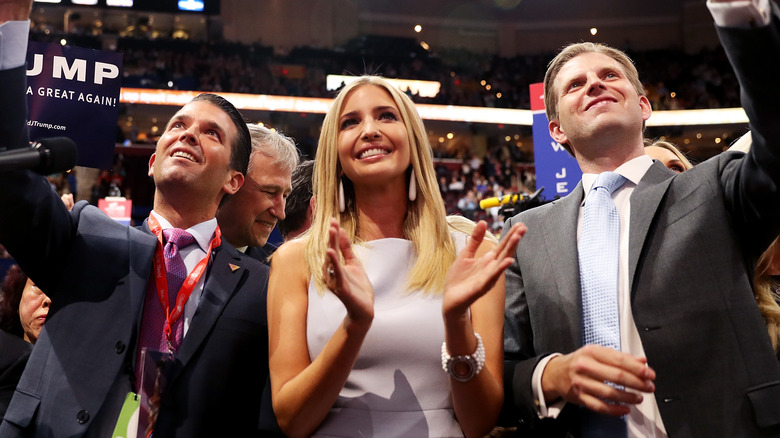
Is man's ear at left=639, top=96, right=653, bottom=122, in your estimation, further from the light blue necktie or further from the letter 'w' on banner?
the letter 'w' on banner

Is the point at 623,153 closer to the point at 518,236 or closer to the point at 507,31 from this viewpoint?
the point at 518,236

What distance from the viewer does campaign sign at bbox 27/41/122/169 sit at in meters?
2.41

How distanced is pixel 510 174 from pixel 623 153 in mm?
17116

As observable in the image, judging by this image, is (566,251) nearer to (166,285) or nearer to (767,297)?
(767,297)

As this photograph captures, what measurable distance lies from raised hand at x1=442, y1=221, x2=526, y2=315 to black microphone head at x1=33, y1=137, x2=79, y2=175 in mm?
889

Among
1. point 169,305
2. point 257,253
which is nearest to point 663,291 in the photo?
point 169,305

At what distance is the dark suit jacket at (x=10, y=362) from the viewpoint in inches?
98.1

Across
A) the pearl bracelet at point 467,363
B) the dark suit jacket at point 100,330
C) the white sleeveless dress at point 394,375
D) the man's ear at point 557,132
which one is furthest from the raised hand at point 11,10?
the man's ear at point 557,132

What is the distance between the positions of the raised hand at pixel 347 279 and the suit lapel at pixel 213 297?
2.15 ft

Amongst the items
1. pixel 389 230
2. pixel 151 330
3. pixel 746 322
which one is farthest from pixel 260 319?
pixel 746 322

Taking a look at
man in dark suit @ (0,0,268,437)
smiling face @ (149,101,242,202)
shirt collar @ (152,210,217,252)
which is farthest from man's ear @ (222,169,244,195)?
man in dark suit @ (0,0,268,437)

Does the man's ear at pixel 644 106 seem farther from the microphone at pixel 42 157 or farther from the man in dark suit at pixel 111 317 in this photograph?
the microphone at pixel 42 157

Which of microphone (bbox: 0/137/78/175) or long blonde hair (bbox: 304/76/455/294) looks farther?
long blonde hair (bbox: 304/76/455/294)

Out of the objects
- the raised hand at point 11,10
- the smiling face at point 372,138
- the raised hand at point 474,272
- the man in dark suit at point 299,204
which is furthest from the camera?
the man in dark suit at point 299,204
